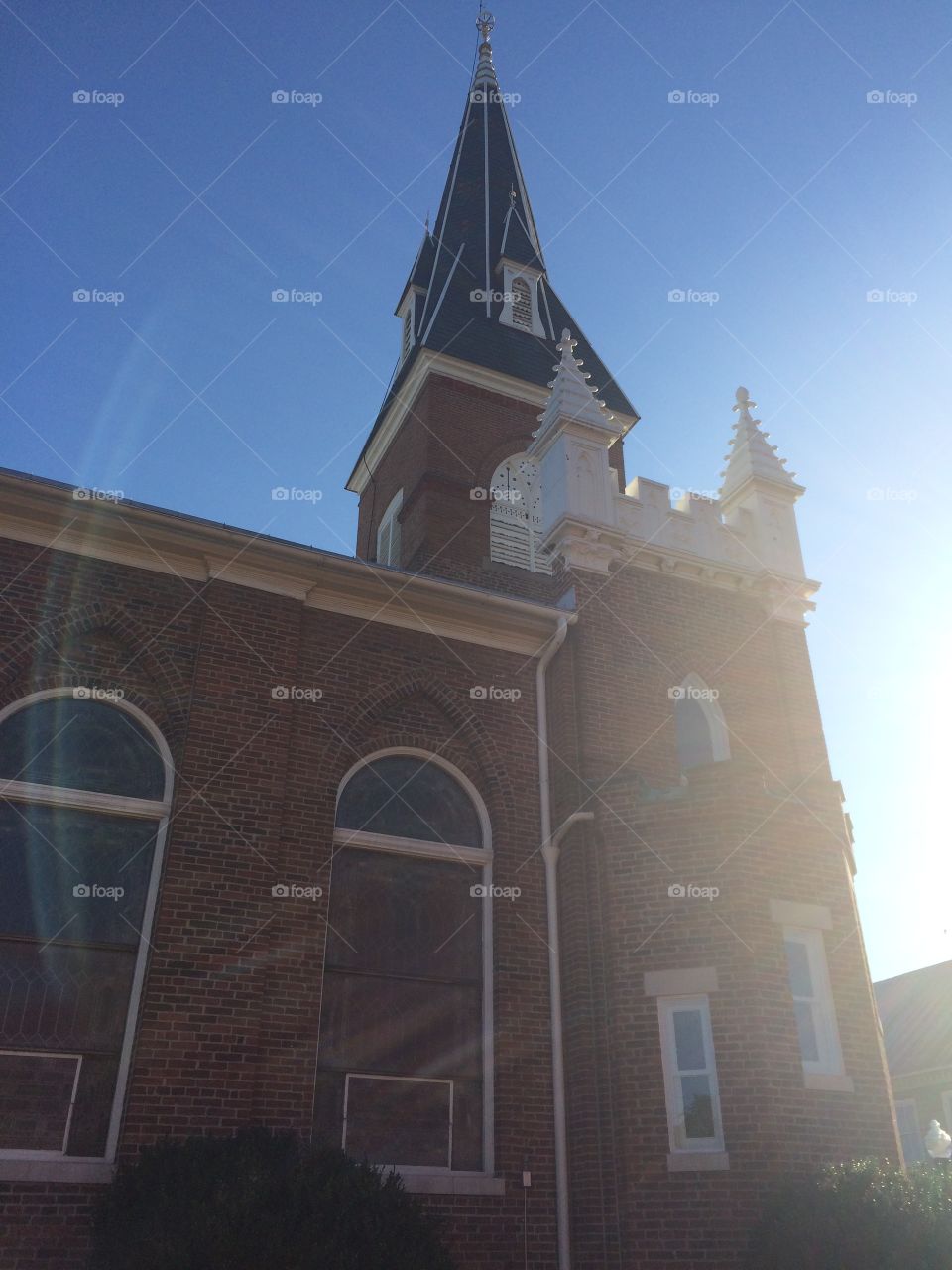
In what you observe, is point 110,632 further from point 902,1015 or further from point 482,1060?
point 902,1015

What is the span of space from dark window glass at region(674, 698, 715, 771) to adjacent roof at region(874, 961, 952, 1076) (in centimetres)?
2592

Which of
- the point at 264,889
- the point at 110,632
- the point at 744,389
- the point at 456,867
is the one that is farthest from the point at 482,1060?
the point at 744,389

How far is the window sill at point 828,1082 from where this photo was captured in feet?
32.1

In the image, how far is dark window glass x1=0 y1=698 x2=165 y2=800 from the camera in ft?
32.7

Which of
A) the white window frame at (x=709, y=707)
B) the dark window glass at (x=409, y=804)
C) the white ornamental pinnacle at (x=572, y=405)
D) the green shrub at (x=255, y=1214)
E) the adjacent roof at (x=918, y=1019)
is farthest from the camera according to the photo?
the adjacent roof at (x=918, y=1019)

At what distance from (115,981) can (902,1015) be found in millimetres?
37758

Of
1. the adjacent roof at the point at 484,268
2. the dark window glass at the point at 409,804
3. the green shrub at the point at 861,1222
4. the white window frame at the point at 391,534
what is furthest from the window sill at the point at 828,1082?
the adjacent roof at the point at 484,268

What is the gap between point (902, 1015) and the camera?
39.7 m

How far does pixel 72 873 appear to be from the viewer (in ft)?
31.5

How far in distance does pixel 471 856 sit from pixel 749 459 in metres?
7.42

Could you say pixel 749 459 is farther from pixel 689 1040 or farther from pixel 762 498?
pixel 689 1040

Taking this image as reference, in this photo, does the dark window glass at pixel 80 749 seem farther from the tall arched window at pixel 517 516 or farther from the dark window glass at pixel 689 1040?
the tall arched window at pixel 517 516

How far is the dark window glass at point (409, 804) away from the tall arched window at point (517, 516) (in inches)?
261

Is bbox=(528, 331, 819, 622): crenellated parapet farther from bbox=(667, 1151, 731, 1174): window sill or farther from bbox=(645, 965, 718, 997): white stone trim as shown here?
bbox=(667, 1151, 731, 1174): window sill
